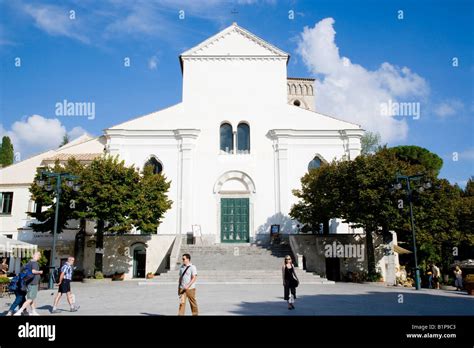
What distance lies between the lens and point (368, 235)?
82.3 ft

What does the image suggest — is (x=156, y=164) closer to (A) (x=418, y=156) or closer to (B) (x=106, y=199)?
(B) (x=106, y=199)

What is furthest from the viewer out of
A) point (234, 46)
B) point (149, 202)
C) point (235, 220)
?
point (234, 46)

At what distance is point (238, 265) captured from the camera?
945 inches

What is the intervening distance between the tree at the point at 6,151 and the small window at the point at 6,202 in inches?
1121

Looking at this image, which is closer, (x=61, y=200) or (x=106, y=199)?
(x=106, y=199)

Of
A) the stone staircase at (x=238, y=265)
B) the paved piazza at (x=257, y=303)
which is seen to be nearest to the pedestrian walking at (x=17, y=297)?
the paved piazza at (x=257, y=303)

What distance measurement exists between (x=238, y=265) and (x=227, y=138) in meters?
10.8


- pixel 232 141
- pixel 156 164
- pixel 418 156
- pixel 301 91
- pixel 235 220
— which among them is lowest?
pixel 235 220

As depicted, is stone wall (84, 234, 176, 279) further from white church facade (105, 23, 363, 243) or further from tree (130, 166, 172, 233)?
tree (130, 166, 172, 233)

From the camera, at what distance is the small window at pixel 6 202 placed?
1179 inches

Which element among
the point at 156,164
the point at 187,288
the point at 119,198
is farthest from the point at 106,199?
the point at 187,288

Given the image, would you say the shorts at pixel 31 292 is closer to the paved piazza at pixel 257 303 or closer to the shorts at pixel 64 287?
the shorts at pixel 64 287

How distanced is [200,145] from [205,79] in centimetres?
551
